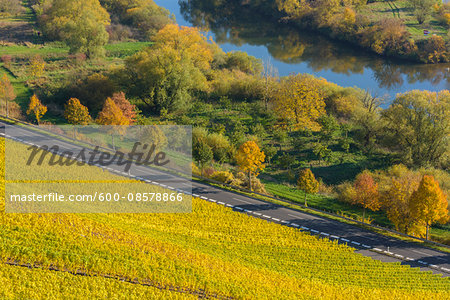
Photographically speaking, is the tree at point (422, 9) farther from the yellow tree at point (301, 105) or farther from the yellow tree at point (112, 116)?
the yellow tree at point (112, 116)

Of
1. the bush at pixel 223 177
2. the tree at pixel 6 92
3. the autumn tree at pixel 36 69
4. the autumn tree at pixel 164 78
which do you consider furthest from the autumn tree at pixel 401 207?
the autumn tree at pixel 36 69

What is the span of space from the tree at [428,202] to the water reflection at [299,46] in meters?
49.2

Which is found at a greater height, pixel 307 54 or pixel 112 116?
pixel 307 54

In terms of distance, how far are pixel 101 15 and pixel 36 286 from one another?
3462 inches

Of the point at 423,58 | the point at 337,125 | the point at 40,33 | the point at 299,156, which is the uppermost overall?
the point at 423,58

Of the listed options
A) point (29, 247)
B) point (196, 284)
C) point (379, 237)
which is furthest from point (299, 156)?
point (29, 247)

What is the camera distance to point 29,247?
31.9 metres

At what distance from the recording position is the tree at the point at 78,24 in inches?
3374

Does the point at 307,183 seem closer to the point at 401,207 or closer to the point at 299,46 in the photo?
the point at 401,207

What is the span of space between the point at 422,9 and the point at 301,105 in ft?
207

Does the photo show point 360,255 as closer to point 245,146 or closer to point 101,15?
point 245,146

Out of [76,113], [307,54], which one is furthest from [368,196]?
[307,54]

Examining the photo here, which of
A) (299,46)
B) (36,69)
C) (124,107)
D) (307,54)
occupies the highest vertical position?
(299,46)

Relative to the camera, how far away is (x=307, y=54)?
106000mm
